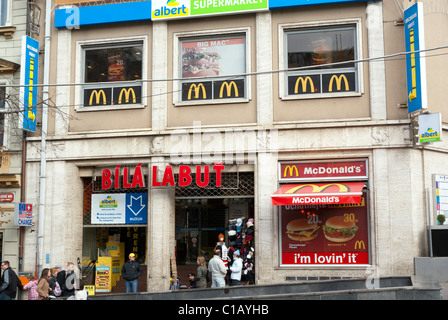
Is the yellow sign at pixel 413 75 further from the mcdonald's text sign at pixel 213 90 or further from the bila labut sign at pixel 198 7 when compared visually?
the mcdonald's text sign at pixel 213 90

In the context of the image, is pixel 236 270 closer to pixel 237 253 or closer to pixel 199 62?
pixel 237 253

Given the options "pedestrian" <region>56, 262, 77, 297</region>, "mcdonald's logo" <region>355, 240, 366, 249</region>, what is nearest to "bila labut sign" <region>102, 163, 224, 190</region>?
"pedestrian" <region>56, 262, 77, 297</region>

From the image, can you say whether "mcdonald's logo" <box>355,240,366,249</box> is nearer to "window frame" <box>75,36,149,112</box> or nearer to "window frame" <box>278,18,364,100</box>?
"window frame" <box>278,18,364,100</box>

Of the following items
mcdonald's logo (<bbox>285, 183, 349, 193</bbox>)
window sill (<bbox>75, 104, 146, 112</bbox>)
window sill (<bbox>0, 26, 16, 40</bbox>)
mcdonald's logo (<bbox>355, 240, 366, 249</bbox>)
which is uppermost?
window sill (<bbox>0, 26, 16, 40</bbox>)

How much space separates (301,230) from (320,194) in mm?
1655

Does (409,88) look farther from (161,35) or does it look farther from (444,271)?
(161,35)

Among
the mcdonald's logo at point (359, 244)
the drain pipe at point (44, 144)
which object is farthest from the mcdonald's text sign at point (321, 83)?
the drain pipe at point (44, 144)

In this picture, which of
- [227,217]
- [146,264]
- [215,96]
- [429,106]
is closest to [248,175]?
[227,217]

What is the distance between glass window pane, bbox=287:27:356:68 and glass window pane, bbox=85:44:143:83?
5.12 metres

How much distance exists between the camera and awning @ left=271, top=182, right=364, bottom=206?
14430 mm

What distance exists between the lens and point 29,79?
17.5 metres

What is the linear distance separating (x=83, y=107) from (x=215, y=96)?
15.0 feet

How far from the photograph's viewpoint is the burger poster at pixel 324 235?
15391 mm

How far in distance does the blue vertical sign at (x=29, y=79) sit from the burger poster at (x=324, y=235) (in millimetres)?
8720
